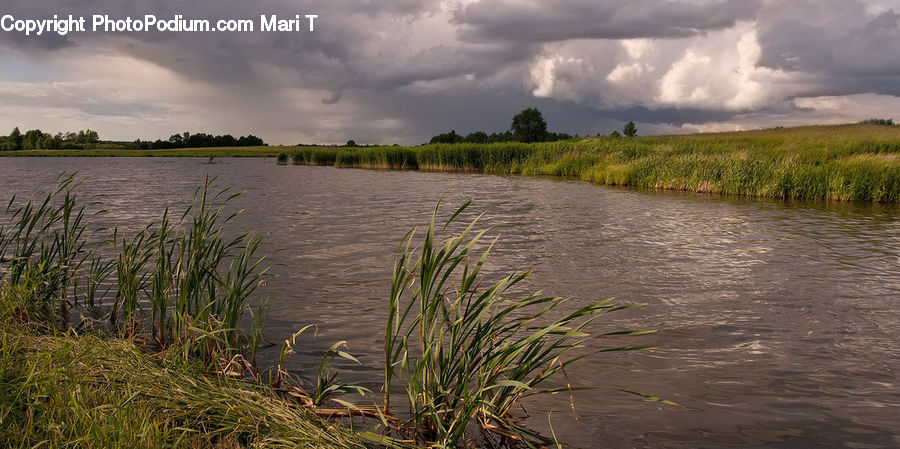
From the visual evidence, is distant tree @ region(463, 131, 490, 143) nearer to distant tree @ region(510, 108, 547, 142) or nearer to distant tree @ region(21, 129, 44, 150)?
distant tree @ region(510, 108, 547, 142)

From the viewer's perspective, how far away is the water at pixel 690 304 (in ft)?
13.5

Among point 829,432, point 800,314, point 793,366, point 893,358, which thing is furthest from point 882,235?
point 829,432

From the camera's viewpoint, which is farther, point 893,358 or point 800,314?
point 800,314

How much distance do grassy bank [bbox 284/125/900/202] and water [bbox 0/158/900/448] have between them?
4573 millimetres

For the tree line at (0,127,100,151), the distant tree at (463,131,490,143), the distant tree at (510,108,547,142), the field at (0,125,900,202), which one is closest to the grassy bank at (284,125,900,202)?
the field at (0,125,900,202)

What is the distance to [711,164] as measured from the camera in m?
24.1

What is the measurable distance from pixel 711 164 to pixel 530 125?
71247 millimetres

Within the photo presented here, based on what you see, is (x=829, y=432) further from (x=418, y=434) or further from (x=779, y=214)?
(x=779, y=214)

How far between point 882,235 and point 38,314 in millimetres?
16216

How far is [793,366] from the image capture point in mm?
5117

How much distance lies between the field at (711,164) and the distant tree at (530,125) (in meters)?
51.7

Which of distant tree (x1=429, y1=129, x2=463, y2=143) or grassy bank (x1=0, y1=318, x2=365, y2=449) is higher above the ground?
distant tree (x1=429, y1=129, x2=463, y2=143)

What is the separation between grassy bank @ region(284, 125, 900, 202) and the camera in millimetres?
20891

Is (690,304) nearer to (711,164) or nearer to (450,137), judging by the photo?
(711,164)
